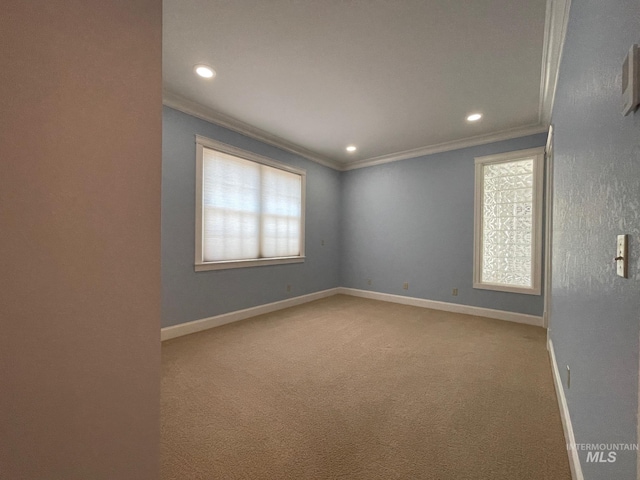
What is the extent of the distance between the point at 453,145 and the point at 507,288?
7.62 ft

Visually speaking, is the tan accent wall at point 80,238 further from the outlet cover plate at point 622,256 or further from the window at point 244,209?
the window at point 244,209

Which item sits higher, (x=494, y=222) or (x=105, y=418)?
(x=494, y=222)

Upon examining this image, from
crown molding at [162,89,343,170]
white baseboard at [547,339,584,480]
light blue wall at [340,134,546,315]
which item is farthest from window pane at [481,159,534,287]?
crown molding at [162,89,343,170]

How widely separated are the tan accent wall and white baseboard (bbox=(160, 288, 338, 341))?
7.81 ft

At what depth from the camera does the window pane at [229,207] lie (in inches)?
136

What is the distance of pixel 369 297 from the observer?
5.26 meters

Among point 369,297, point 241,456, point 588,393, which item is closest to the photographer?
point 588,393

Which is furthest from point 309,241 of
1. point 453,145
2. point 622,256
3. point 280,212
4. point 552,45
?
point 622,256

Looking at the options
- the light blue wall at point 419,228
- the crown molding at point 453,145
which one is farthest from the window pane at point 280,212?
the crown molding at point 453,145

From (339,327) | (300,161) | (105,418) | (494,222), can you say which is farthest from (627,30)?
(300,161)

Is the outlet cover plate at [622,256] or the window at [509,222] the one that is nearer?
the outlet cover plate at [622,256]

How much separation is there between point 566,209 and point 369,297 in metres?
3.81

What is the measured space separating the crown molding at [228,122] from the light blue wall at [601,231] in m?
3.35

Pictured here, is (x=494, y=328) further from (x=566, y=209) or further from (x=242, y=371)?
(x=242, y=371)
